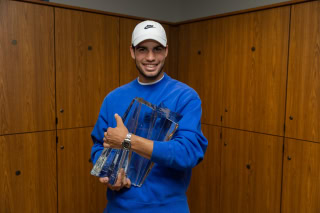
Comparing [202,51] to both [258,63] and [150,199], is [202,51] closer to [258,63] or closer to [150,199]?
[258,63]

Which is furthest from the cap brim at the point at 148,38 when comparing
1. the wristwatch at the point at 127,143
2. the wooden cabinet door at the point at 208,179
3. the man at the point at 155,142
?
the wooden cabinet door at the point at 208,179

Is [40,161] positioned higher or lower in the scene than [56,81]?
lower

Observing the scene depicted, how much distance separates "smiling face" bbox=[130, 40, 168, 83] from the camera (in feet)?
4.08

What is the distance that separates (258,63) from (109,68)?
1.34 m

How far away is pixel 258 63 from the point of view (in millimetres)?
2412

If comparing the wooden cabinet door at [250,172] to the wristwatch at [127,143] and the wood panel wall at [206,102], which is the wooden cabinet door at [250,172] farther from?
the wristwatch at [127,143]

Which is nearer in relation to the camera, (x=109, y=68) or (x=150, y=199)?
(x=150, y=199)

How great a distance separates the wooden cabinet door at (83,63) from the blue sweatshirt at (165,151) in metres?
1.20

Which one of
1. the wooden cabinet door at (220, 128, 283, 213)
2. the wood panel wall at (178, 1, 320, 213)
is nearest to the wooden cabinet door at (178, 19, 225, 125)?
the wood panel wall at (178, 1, 320, 213)

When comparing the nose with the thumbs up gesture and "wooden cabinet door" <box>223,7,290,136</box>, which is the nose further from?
"wooden cabinet door" <box>223,7,290,136</box>

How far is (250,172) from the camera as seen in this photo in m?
2.51

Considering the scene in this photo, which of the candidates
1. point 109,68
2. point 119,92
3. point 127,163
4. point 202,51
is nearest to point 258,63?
point 202,51

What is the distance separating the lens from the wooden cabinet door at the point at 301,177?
2.09 meters

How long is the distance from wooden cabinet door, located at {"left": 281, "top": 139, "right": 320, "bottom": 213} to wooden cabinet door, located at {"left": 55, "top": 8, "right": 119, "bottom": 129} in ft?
5.49
